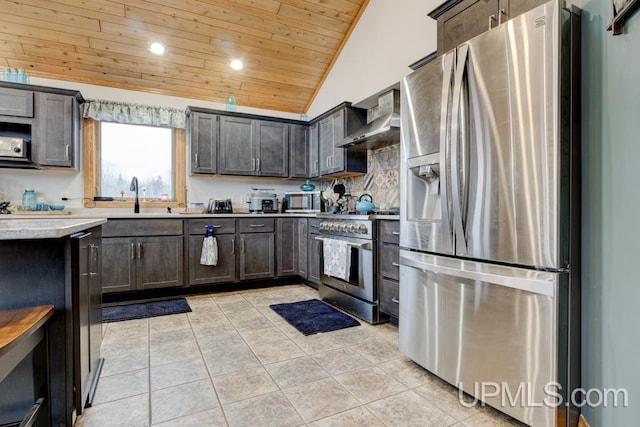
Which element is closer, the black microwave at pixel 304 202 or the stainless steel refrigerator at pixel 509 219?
the stainless steel refrigerator at pixel 509 219

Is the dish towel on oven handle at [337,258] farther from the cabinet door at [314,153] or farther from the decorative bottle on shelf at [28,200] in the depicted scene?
the decorative bottle on shelf at [28,200]

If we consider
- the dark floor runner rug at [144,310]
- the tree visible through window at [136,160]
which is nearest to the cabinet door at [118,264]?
the dark floor runner rug at [144,310]

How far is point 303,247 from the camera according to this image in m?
4.35

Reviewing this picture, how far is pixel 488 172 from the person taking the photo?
164 cm

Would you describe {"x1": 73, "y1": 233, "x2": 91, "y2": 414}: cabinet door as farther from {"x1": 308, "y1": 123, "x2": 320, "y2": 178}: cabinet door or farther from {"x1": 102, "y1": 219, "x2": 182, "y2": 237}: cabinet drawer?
{"x1": 308, "y1": 123, "x2": 320, "y2": 178}: cabinet door

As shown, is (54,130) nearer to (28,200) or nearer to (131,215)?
(28,200)

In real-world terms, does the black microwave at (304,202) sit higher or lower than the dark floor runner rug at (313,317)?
higher

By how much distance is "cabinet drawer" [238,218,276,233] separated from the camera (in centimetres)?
416

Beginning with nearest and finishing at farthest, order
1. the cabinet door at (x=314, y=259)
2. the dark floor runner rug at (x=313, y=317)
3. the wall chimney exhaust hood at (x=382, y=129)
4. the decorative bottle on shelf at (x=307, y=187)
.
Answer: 1. the dark floor runner rug at (x=313, y=317)
2. the wall chimney exhaust hood at (x=382, y=129)
3. the cabinet door at (x=314, y=259)
4. the decorative bottle on shelf at (x=307, y=187)

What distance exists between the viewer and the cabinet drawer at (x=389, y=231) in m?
2.76

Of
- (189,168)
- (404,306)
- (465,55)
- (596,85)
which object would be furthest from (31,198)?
(596,85)

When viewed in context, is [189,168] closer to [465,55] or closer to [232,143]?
[232,143]

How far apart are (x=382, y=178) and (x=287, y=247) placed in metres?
1.52

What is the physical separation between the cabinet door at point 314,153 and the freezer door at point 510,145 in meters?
3.01
